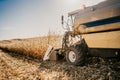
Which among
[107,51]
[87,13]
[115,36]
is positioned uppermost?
[87,13]

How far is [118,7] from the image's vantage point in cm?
531

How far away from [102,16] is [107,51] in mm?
1175

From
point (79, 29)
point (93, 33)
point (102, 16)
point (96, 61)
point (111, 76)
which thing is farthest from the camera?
point (96, 61)

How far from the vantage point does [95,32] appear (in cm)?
628

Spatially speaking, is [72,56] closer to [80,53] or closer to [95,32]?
[80,53]

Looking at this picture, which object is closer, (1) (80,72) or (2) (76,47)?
(1) (80,72)

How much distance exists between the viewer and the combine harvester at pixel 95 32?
18.0ft

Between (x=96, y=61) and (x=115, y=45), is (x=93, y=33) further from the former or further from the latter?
(x=96, y=61)

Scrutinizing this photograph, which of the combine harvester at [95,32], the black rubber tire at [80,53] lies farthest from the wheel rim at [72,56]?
the black rubber tire at [80,53]

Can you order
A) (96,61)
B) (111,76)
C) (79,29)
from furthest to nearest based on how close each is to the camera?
(96,61) → (79,29) → (111,76)

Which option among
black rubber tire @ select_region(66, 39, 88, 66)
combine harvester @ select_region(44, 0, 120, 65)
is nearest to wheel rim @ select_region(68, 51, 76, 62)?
combine harvester @ select_region(44, 0, 120, 65)

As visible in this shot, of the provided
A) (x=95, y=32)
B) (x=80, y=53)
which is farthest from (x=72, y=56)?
(x=95, y=32)

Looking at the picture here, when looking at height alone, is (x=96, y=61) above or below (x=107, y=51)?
below

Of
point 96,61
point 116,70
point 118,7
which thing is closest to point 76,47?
point 96,61
